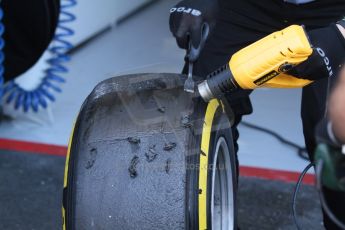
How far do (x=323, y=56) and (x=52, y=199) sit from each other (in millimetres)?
1786

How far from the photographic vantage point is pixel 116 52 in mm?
4688

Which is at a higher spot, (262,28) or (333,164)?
(262,28)

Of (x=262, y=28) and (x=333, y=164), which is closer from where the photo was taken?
(x=333, y=164)

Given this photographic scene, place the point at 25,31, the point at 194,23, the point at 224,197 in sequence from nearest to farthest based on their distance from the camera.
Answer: the point at 194,23, the point at 224,197, the point at 25,31

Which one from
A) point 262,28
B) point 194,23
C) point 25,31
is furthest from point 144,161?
point 25,31

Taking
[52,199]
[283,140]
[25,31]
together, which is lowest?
[52,199]

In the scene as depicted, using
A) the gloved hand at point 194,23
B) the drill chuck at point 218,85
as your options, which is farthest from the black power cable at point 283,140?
the drill chuck at point 218,85

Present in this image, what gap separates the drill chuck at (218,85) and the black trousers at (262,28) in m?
0.54

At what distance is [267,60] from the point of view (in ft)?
4.23

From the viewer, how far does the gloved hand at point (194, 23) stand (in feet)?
5.14

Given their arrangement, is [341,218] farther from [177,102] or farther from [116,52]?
[116,52]

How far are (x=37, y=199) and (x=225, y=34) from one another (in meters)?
1.29

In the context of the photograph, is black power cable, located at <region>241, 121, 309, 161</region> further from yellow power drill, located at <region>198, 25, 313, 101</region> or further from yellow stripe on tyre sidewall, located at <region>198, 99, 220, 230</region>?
yellow power drill, located at <region>198, 25, 313, 101</region>

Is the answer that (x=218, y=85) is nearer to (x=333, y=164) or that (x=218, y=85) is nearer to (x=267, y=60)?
(x=267, y=60)
